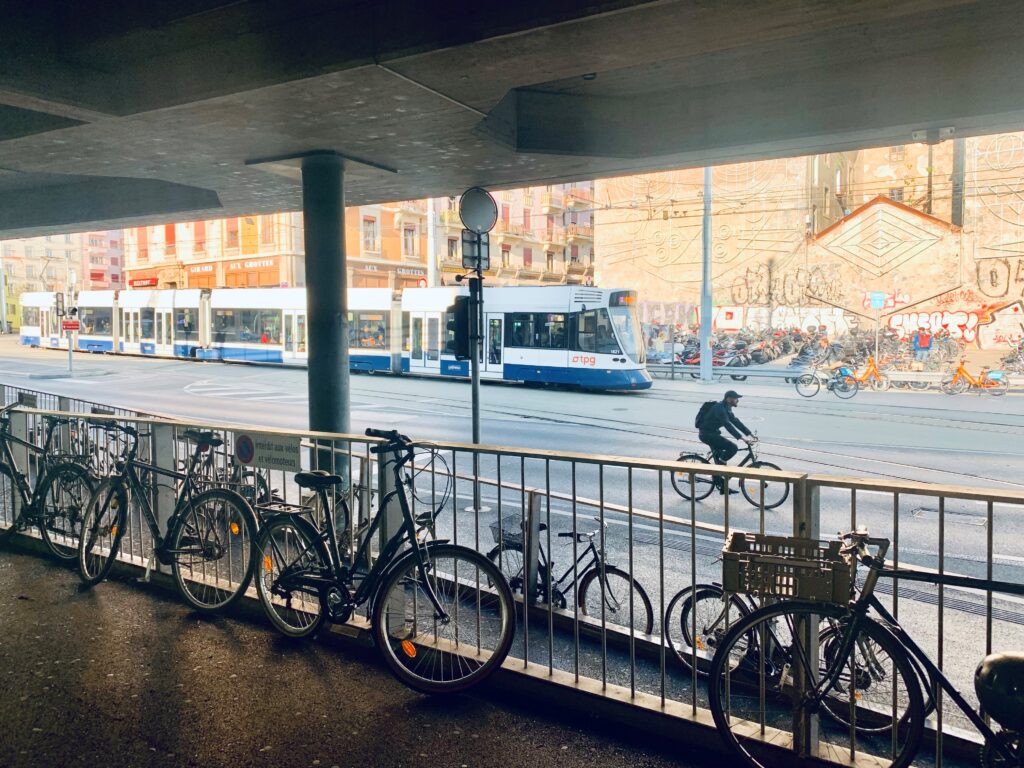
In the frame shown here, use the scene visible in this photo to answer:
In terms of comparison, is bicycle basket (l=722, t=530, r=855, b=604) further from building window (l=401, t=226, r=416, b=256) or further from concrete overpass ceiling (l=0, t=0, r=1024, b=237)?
building window (l=401, t=226, r=416, b=256)

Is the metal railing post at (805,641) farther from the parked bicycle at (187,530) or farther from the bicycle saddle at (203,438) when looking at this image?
the bicycle saddle at (203,438)

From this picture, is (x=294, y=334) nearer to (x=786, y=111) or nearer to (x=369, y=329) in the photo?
(x=369, y=329)

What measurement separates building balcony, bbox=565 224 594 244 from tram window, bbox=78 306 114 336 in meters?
33.6

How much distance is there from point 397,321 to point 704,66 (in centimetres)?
2281

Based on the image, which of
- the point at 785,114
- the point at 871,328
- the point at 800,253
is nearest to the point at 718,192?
the point at 800,253

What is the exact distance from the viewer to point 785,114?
8031mm

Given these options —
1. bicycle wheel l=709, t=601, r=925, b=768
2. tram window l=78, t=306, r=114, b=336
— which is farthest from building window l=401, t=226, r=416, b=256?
bicycle wheel l=709, t=601, r=925, b=768

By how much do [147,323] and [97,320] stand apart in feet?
14.8

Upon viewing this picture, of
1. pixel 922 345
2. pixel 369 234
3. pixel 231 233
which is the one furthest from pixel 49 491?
pixel 231 233

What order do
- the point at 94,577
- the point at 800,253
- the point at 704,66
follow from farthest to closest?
the point at 800,253
the point at 704,66
the point at 94,577

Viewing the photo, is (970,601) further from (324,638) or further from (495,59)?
(495,59)

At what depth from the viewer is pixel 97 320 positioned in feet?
133

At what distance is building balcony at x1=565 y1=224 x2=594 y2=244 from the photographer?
207 feet

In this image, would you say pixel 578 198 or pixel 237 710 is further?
pixel 578 198
